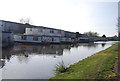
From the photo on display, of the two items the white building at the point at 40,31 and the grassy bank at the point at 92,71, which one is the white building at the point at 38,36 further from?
the grassy bank at the point at 92,71

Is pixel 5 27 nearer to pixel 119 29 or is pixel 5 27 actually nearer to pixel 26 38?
pixel 26 38

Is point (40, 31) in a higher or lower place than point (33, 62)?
higher

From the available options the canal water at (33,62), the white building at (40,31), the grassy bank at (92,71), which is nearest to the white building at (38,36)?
the white building at (40,31)

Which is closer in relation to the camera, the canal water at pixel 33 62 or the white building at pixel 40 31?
the canal water at pixel 33 62

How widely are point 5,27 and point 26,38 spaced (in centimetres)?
1388

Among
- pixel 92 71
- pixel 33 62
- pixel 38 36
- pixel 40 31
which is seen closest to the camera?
pixel 92 71

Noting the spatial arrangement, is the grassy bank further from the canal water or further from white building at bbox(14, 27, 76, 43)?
white building at bbox(14, 27, 76, 43)

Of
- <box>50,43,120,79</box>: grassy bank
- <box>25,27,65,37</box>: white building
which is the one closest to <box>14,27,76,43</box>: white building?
<box>25,27,65,37</box>: white building

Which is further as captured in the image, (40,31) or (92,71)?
(40,31)

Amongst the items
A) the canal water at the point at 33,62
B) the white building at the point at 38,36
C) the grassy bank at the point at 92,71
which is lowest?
the canal water at the point at 33,62

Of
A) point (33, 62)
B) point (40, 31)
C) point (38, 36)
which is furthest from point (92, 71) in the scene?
point (40, 31)

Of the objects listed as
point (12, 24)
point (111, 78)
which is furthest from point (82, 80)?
point (12, 24)

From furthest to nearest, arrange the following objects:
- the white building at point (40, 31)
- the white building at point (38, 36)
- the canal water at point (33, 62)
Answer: the white building at point (40, 31) → the white building at point (38, 36) → the canal water at point (33, 62)

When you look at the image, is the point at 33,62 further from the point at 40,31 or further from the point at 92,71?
the point at 40,31
